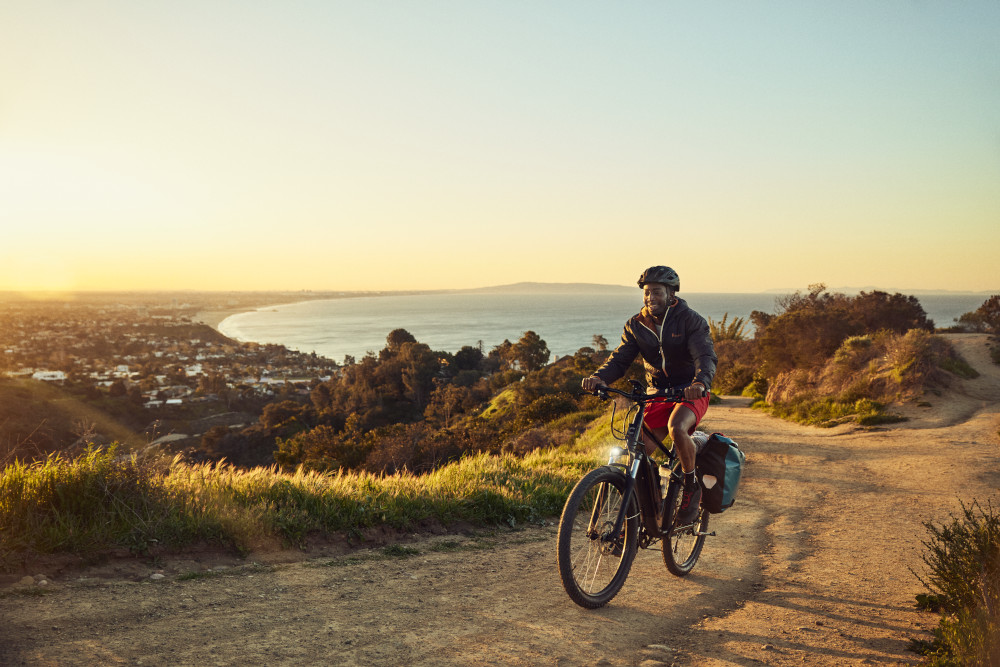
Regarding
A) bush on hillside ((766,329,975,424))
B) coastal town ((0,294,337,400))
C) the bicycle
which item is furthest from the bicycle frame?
coastal town ((0,294,337,400))

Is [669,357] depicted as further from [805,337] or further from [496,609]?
[805,337]

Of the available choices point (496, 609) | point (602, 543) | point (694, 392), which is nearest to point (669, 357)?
point (694, 392)

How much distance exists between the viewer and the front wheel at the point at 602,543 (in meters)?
4.02

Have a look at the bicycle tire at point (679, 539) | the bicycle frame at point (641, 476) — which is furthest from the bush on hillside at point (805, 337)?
the bicycle frame at point (641, 476)

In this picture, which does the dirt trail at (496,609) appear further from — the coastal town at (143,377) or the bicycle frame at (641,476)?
the coastal town at (143,377)

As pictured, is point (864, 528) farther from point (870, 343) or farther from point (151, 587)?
point (870, 343)

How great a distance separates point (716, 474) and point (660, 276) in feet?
5.50

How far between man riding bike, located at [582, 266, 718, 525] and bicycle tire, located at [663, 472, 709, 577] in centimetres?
11

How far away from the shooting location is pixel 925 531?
6.27 metres

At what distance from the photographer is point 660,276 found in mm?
4488

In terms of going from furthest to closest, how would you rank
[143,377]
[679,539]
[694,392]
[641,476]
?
[143,377] → [679,539] → [641,476] → [694,392]

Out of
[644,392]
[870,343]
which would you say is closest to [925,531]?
[644,392]

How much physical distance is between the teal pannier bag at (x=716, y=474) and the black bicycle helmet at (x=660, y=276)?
133 centimetres

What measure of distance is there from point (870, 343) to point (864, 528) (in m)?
14.2
